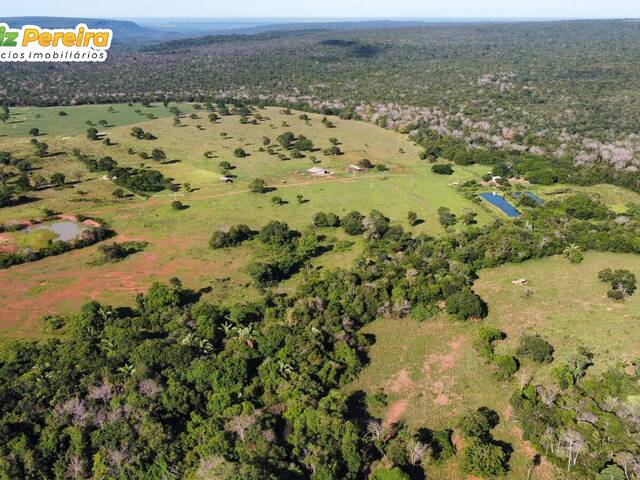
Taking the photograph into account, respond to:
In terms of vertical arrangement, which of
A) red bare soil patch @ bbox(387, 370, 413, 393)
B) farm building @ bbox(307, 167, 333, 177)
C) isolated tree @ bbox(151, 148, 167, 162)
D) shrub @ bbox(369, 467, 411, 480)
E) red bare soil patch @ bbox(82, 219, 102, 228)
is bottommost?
red bare soil patch @ bbox(387, 370, 413, 393)

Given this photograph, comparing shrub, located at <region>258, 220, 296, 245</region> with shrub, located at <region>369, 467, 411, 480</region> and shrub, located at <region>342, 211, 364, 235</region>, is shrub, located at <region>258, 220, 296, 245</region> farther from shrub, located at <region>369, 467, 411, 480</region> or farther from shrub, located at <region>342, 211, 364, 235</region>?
shrub, located at <region>369, 467, 411, 480</region>

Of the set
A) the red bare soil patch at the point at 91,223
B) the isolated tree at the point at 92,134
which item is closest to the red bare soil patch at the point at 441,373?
the red bare soil patch at the point at 91,223

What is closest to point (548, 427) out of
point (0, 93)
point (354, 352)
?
point (354, 352)

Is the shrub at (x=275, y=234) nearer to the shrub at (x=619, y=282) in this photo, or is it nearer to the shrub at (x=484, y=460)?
the shrub at (x=484, y=460)

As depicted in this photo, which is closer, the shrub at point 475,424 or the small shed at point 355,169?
the shrub at point 475,424

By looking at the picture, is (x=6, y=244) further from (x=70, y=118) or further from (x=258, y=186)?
(x=70, y=118)

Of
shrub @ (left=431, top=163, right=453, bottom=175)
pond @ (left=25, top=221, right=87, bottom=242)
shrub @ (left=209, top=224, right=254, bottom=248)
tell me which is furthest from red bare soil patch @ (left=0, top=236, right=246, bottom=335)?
shrub @ (left=431, top=163, right=453, bottom=175)

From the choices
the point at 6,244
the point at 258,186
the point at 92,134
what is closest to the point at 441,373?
the point at 258,186

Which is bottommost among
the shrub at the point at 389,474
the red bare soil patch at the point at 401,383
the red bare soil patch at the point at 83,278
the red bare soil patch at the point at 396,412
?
the red bare soil patch at the point at 396,412
